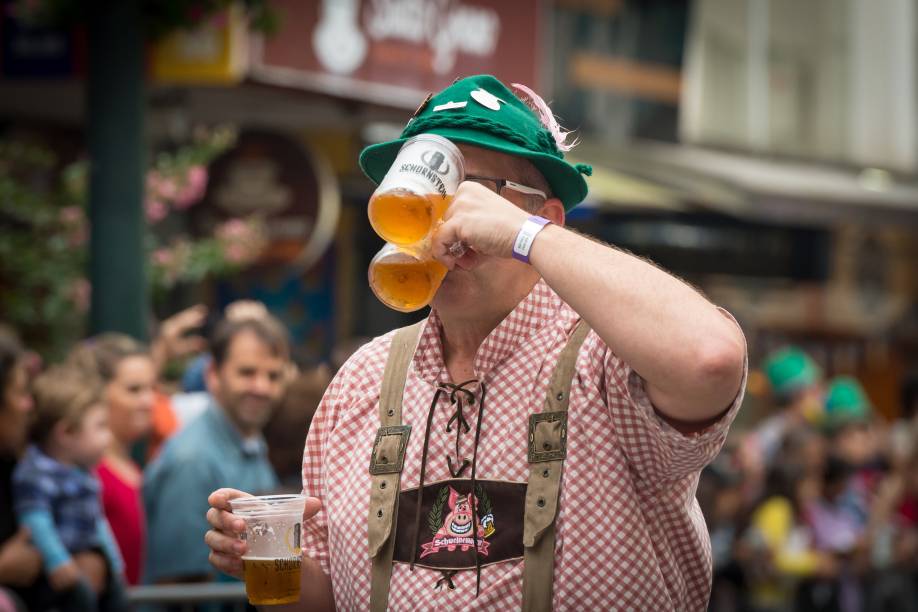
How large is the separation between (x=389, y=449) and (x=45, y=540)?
2.64 meters

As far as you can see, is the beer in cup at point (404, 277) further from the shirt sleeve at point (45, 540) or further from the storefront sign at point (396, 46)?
the storefront sign at point (396, 46)

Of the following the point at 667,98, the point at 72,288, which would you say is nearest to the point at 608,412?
the point at 72,288

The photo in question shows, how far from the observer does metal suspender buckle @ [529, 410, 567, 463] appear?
2.88 metres

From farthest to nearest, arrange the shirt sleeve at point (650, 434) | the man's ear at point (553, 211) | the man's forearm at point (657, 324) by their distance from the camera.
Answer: the man's ear at point (553, 211) → the shirt sleeve at point (650, 434) → the man's forearm at point (657, 324)

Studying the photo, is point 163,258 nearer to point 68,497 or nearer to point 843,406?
point 68,497

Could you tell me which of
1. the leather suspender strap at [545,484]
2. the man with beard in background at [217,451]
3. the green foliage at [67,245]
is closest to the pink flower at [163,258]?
the green foliage at [67,245]

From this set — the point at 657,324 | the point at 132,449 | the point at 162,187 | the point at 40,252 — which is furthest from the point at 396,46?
the point at 657,324

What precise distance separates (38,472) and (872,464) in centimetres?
828

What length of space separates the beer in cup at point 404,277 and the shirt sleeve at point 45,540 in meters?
2.80

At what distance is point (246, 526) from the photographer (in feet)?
9.82

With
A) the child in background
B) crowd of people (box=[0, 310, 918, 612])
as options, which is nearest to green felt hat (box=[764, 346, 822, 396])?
crowd of people (box=[0, 310, 918, 612])

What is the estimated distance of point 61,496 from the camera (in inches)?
213

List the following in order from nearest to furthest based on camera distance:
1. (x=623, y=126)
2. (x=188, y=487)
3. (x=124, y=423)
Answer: (x=188, y=487) < (x=124, y=423) < (x=623, y=126)

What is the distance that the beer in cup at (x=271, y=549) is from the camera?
2957mm
